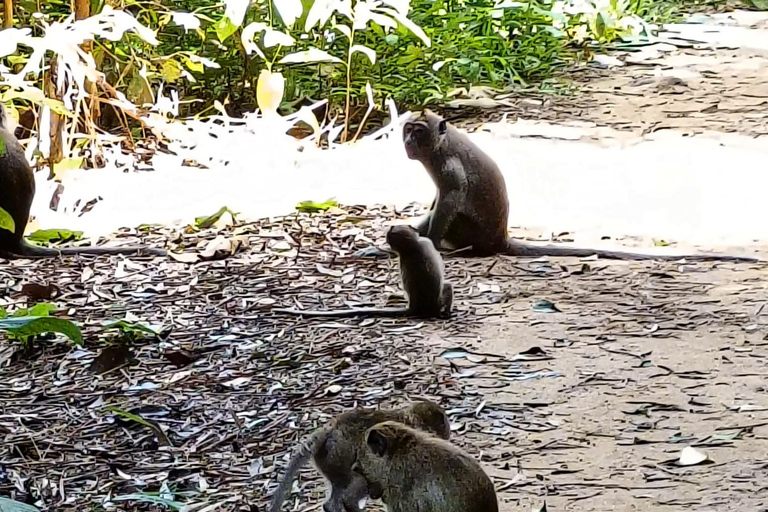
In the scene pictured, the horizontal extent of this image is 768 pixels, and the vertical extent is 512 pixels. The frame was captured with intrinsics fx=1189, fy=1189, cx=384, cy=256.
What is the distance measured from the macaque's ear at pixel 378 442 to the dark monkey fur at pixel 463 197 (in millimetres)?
3056

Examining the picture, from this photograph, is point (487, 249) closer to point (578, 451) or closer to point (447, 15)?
point (578, 451)

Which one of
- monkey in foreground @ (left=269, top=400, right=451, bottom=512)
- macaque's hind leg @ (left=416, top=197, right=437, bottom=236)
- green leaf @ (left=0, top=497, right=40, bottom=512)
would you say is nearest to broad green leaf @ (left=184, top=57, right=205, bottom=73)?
macaque's hind leg @ (left=416, top=197, right=437, bottom=236)

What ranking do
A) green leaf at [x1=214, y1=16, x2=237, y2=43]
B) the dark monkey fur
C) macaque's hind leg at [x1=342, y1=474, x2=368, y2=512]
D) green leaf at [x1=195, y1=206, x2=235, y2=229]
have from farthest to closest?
green leaf at [x1=214, y1=16, x2=237, y2=43], green leaf at [x1=195, y1=206, x2=235, y2=229], the dark monkey fur, macaque's hind leg at [x1=342, y1=474, x2=368, y2=512]

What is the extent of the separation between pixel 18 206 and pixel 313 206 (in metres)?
1.63

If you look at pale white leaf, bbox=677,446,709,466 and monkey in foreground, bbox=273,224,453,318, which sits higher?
pale white leaf, bbox=677,446,709,466

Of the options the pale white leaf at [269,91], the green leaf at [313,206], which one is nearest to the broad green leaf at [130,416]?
the green leaf at [313,206]

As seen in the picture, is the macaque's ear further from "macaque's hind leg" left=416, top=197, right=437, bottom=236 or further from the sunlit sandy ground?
the sunlit sandy ground

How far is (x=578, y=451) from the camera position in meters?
3.55

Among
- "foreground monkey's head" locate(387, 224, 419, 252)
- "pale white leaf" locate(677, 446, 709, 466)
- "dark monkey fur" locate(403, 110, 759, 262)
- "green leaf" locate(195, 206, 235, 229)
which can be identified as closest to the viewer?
"pale white leaf" locate(677, 446, 709, 466)

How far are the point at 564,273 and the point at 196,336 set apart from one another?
5.89 ft

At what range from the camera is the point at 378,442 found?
2.92 meters

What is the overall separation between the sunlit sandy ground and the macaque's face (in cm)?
80

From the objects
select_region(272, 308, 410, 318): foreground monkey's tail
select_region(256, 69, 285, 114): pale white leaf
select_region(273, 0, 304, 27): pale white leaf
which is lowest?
select_region(256, 69, 285, 114): pale white leaf

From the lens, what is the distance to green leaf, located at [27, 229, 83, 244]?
665 cm
